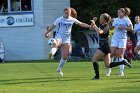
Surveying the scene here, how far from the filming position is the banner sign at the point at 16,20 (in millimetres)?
42312

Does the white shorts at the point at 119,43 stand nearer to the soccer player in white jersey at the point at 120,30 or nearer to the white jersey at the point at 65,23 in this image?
the soccer player in white jersey at the point at 120,30

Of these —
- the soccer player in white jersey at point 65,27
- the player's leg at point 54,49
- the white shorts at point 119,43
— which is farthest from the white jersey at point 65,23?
the white shorts at point 119,43

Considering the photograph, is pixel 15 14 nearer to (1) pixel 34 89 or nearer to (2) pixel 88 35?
(2) pixel 88 35

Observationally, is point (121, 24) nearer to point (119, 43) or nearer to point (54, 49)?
point (119, 43)

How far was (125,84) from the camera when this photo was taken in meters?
14.4

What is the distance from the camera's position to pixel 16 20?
42375 mm

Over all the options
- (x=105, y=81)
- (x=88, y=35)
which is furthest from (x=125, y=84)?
(x=88, y=35)

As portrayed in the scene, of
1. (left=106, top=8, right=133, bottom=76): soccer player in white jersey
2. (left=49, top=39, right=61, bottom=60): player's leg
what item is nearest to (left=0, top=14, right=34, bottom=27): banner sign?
(left=106, top=8, right=133, bottom=76): soccer player in white jersey

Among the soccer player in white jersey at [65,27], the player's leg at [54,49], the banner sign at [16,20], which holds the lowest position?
the banner sign at [16,20]

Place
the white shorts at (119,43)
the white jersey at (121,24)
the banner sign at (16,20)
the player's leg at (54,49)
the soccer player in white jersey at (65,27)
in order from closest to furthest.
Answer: the player's leg at (54,49) → the soccer player in white jersey at (65,27) → the white jersey at (121,24) → the white shorts at (119,43) → the banner sign at (16,20)

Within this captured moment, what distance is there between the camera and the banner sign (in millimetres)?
42312

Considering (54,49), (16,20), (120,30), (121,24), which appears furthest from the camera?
(16,20)

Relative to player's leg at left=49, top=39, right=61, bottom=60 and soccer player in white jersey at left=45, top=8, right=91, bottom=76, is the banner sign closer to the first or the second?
soccer player in white jersey at left=45, top=8, right=91, bottom=76

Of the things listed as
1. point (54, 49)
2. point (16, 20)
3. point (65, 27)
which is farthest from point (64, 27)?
point (16, 20)
